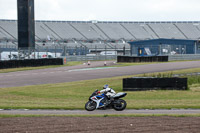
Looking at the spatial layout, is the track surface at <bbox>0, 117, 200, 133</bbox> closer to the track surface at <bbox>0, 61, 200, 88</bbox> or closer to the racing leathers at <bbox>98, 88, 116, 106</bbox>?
the racing leathers at <bbox>98, 88, 116, 106</bbox>

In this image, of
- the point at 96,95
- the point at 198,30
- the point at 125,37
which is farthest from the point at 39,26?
the point at 96,95

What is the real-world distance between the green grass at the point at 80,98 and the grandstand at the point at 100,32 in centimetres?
6331

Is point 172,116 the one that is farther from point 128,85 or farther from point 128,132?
point 128,85

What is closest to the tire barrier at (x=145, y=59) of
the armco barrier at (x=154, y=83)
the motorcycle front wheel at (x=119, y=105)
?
the armco barrier at (x=154, y=83)

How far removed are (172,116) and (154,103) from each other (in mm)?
3712

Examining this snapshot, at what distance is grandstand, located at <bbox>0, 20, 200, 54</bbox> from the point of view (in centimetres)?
8981

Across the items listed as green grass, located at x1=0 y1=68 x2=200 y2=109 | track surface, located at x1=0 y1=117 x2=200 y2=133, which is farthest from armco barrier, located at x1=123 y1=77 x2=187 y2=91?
track surface, located at x1=0 y1=117 x2=200 y2=133

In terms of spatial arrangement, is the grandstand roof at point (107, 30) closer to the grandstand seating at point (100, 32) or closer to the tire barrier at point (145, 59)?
the grandstand seating at point (100, 32)

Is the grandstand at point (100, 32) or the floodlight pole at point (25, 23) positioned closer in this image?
the floodlight pole at point (25, 23)

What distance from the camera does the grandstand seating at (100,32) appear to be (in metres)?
90.3

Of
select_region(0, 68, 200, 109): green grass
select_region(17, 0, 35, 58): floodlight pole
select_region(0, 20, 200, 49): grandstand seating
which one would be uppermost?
select_region(0, 20, 200, 49): grandstand seating

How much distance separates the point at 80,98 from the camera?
60.1ft

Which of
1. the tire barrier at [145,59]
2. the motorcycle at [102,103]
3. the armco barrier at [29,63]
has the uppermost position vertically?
the tire barrier at [145,59]

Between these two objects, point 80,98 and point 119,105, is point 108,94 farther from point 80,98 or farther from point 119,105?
point 80,98
